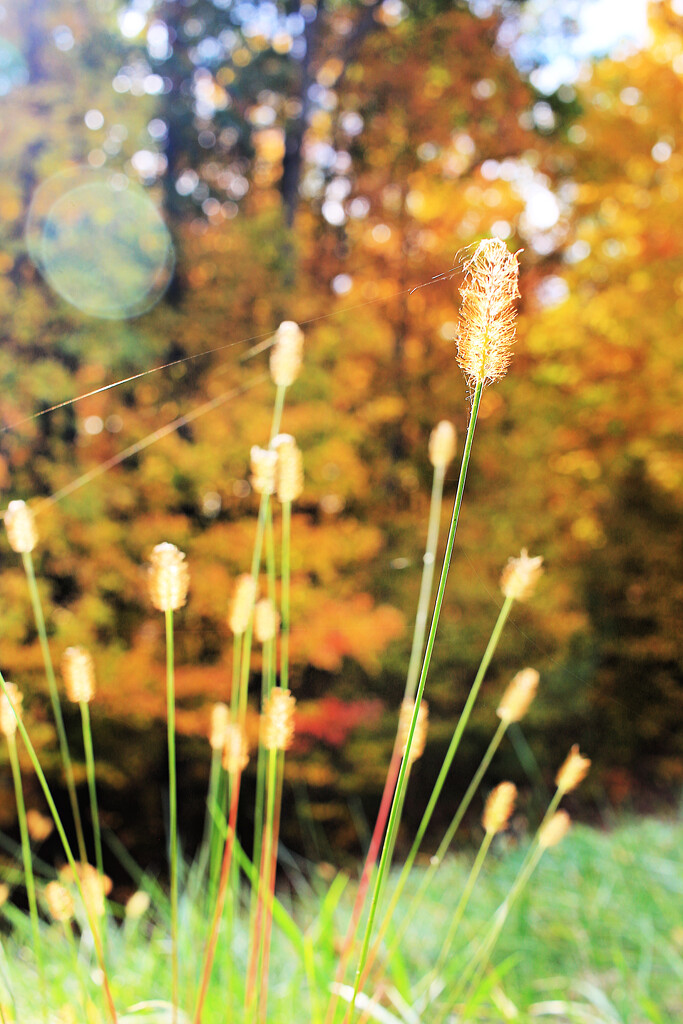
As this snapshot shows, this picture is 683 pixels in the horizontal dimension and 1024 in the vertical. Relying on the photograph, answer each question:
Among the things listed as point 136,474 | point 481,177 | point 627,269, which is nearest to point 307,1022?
point 136,474

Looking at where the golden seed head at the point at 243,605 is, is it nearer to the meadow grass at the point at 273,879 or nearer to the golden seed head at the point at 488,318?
the meadow grass at the point at 273,879

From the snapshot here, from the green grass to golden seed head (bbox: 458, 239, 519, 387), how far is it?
831 millimetres

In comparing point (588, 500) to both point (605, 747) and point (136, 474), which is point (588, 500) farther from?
point (136, 474)

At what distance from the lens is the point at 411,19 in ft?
18.5

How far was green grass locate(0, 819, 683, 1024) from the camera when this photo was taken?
1.29 m

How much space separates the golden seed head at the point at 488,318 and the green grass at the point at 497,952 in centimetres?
83

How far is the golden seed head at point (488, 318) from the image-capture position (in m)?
0.58

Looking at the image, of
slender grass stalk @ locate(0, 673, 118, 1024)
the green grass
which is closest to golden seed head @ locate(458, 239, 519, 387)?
slender grass stalk @ locate(0, 673, 118, 1024)

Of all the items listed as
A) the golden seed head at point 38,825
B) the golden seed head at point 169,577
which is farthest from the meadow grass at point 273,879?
the golden seed head at point 38,825

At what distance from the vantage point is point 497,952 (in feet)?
6.84

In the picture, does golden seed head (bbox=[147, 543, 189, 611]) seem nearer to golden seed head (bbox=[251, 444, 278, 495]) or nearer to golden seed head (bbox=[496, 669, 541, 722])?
golden seed head (bbox=[251, 444, 278, 495])

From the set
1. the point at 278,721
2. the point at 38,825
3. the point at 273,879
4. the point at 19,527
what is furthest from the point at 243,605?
the point at 38,825

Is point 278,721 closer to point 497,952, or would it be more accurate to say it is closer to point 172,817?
point 172,817

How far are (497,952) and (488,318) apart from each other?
6.81ft
